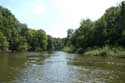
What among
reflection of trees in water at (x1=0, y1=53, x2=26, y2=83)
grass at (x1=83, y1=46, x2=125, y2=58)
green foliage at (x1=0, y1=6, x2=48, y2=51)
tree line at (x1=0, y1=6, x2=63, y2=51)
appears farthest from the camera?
green foliage at (x1=0, y1=6, x2=48, y2=51)

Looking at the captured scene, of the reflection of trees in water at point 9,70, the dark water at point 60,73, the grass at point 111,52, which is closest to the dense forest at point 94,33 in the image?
the grass at point 111,52

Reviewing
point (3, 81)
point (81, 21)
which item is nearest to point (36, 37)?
point (81, 21)

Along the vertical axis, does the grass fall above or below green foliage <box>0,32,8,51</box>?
below

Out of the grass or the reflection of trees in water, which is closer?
the reflection of trees in water

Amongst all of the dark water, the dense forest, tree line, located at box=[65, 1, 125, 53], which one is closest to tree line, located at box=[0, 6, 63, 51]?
the dense forest

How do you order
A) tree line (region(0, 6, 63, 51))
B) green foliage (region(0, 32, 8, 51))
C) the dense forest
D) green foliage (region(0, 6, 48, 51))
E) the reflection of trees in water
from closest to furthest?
the reflection of trees in water < the dense forest < green foliage (region(0, 32, 8, 51)) < tree line (region(0, 6, 63, 51)) < green foliage (region(0, 6, 48, 51))

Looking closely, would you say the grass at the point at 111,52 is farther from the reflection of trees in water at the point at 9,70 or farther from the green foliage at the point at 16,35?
the green foliage at the point at 16,35

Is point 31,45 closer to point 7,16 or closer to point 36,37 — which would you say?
point 36,37

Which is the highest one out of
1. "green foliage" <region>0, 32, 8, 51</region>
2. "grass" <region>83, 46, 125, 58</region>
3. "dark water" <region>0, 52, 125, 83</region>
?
"green foliage" <region>0, 32, 8, 51</region>

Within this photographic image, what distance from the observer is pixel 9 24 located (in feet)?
449

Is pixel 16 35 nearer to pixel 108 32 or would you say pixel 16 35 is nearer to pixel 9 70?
pixel 108 32

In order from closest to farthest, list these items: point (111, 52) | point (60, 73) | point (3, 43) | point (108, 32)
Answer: point (60, 73)
point (111, 52)
point (108, 32)
point (3, 43)

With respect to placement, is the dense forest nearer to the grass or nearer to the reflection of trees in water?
the grass

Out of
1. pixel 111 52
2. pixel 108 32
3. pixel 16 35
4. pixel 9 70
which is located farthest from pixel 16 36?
pixel 9 70
